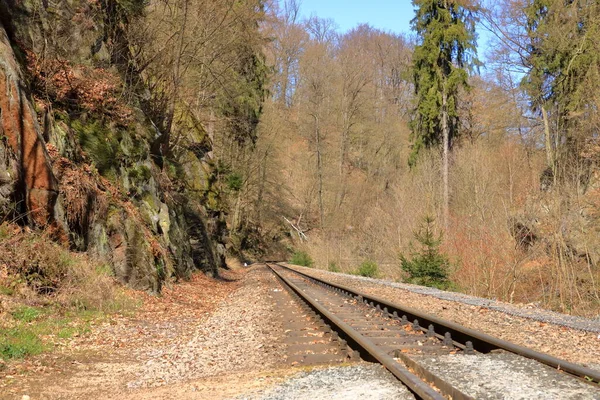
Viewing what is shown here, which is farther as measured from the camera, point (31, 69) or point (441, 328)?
point (31, 69)

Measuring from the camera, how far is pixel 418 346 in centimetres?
706

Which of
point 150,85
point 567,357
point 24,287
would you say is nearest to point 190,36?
point 150,85

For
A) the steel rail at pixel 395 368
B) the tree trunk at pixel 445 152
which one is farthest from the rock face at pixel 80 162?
the tree trunk at pixel 445 152

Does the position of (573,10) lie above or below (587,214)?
above

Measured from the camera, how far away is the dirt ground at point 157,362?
5715 mm

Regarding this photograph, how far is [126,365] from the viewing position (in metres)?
7.25

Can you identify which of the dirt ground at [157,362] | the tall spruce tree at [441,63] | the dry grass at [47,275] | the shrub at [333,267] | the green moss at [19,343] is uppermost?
the tall spruce tree at [441,63]

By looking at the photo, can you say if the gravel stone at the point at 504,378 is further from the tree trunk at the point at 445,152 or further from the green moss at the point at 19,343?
the tree trunk at the point at 445,152

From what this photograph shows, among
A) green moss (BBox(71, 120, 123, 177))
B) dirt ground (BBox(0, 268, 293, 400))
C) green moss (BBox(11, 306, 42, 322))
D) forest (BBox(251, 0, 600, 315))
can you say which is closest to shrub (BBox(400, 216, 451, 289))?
forest (BBox(251, 0, 600, 315))

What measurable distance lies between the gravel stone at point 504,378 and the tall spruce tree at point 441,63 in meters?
28.8

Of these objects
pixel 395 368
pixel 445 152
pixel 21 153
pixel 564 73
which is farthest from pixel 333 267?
pixel 395 368

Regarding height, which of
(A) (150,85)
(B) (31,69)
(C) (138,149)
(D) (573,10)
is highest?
(D) (573,10)

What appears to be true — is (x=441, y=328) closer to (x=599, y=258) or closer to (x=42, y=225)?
(x=42, y=225)

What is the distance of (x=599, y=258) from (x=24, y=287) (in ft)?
51.8
